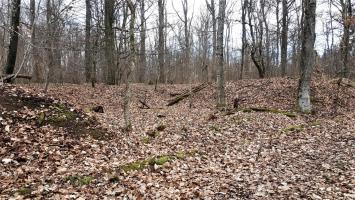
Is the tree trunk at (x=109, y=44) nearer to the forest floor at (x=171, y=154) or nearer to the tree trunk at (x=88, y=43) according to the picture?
the tree trunk at (x=88, y=43)

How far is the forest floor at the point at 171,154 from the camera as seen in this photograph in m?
6.01

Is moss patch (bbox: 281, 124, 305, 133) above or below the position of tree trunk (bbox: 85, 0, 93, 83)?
below

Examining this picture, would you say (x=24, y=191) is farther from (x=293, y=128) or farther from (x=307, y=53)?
(x=307, y=53)

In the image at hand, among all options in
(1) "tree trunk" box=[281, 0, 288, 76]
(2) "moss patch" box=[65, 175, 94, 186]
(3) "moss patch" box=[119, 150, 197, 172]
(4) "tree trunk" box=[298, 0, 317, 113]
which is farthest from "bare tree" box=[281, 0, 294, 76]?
(2) "moss patch" box=[65, 175, 94, 186]

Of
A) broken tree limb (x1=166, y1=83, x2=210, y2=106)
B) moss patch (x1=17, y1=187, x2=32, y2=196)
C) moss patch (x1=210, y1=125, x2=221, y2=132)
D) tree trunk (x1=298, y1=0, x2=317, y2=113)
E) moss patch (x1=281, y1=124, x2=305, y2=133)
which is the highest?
tree trunk (x1=298, y1=0, x2=317, y2=113)

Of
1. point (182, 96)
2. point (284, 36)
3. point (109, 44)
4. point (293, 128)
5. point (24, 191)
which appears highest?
point (284, 36)

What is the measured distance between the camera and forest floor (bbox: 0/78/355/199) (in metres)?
6.01

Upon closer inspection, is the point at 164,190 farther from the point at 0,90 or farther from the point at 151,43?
the point at 151,43

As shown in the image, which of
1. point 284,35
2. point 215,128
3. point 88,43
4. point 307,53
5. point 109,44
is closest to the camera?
point 215,128

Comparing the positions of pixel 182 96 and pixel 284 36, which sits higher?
pixel 284 36

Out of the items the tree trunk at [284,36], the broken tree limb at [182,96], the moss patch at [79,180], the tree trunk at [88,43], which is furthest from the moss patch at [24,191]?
the tree trunk at [284,36]

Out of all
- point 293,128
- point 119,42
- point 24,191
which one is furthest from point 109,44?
point 24,191

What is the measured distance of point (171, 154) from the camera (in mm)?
8078

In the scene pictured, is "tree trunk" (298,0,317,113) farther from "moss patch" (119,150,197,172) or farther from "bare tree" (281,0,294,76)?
"bare tree" (281,0,294,76)
